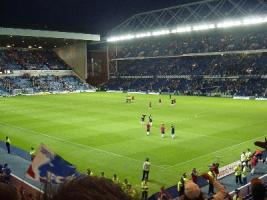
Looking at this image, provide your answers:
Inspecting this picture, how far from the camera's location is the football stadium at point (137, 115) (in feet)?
18.9

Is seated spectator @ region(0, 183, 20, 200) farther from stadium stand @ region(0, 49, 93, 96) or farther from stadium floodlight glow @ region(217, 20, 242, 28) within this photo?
stadium stand @ region(0, 49, 93, 96)

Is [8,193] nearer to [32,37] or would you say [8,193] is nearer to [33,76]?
[32,37]

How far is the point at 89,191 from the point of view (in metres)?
1.87

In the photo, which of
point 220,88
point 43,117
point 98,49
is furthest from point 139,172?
point 98,49

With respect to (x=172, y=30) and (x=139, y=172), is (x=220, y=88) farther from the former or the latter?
(x=139, y=172)

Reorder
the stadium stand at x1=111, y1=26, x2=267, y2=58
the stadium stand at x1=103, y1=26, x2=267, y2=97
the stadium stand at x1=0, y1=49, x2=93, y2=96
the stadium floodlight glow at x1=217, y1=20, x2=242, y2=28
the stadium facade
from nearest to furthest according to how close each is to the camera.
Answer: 1. the stadium floodlight glow at x1=217, y1=20, x2=242, y2=28
2. the stadium facade
3. the stadium stand at x1=103, y1=26, x2=267, y2=97
4. the stadium stand at x1=111, y1=26, x2=267, y2=58
5. the stadium stand at x1=0, y1=49, x2=93, y2=96

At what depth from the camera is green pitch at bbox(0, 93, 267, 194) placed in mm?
23422

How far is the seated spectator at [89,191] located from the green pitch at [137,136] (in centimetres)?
1758

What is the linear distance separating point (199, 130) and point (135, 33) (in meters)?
59.7

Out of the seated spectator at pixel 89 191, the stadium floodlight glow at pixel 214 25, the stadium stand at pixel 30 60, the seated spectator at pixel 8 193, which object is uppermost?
the stadium floodlight glow at pixel 214 25

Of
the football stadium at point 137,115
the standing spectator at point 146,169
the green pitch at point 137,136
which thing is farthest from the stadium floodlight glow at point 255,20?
the standing spectator at point 146,169

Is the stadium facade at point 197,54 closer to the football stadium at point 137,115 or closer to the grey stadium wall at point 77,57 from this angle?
the football stadium at point 137,115

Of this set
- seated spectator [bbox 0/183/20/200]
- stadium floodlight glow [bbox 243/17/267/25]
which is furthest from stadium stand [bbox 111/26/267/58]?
seated spectator [bbox 0/183/20/200]

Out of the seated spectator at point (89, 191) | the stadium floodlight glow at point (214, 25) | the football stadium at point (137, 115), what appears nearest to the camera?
the seated spectator at point (89, 191)
